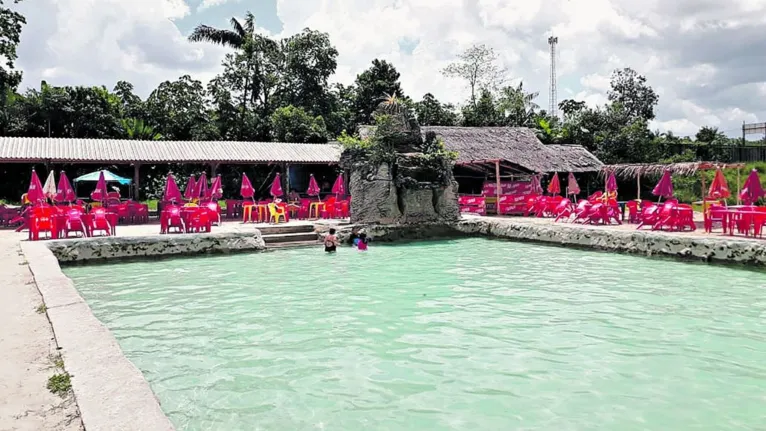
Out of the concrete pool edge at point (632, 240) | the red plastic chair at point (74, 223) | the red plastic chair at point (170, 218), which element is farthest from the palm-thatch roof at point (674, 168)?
the red plastic chair at point (74, 223)

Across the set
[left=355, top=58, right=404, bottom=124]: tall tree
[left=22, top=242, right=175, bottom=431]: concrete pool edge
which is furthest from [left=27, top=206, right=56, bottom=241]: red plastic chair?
[left=355, top=58, right=404, bottom=124]: tall tree

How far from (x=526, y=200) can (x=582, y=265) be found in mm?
8425

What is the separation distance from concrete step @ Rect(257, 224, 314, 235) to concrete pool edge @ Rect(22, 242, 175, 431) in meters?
9.15

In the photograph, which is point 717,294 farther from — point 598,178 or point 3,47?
point 3,47

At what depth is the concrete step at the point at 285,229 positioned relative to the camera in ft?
49.3

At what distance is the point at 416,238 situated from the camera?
16.2 meters

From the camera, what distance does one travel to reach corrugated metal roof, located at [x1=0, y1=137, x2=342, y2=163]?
17.9 m

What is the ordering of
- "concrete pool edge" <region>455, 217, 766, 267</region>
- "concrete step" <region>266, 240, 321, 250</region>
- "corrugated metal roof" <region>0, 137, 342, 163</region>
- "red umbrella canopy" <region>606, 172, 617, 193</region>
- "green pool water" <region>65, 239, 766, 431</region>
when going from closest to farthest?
"green pool water" <region>65, 239, 766, 431</region> → "concrete pool edge" <region>455, 217, 766, 267</region> → "concrete step" <region>266, 240, 321, 250</region> → "red umbrella canopy" <region>606, 172, 617, 193</region> → "corrugated metal roof" <region>0, 137, 342, 163</region>

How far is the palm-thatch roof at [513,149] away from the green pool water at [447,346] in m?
13.2

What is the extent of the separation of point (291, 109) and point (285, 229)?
14.6m

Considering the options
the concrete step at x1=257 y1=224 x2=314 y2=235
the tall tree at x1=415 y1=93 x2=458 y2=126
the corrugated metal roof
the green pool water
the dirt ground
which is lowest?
the green pool water

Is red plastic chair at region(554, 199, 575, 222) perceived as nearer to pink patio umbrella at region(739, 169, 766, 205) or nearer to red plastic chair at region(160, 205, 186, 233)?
pink patio umbrella at region(739, 169, 766, 205)

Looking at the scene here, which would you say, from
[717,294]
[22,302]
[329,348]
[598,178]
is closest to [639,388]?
[329,348]

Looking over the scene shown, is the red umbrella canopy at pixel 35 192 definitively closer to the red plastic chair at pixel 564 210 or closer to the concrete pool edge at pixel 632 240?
the concrete pool edge at pixel 632 240
